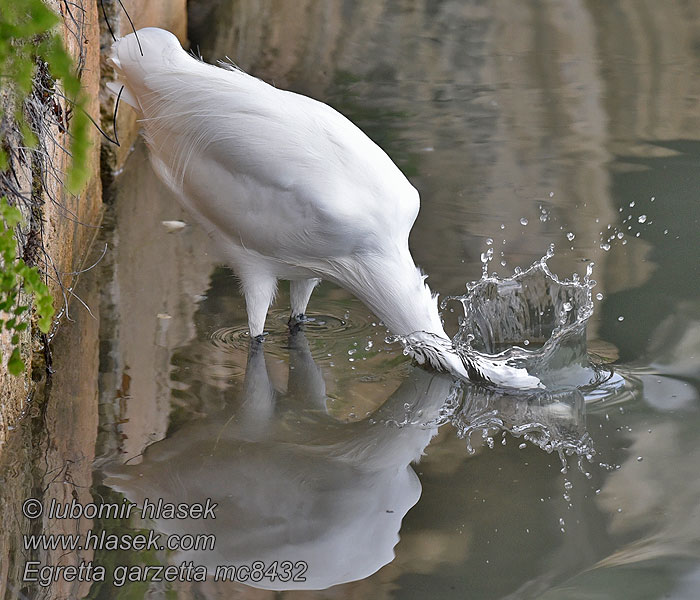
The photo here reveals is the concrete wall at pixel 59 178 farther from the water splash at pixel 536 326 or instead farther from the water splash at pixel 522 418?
the water splash at pixel 536 326

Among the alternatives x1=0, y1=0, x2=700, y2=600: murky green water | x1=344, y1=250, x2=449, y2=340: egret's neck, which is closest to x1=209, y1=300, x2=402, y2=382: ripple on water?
x1=0, y1=0, x2=700, y2=600: murky green water

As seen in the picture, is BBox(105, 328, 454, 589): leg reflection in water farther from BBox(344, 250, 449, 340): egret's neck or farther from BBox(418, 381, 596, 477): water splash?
BBox(344, 250, 449, 340): egret's neck

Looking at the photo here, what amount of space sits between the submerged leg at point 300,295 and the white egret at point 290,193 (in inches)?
4.9

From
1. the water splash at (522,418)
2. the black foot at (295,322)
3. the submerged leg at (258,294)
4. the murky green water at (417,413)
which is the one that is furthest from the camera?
the black foot at (295,322)

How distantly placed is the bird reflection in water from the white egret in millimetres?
159

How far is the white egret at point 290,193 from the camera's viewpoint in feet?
9.67

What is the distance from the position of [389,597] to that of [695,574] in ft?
Result: 2.33

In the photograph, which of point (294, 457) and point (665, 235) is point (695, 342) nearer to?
point (665, 235)

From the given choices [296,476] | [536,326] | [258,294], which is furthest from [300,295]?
[296,476]

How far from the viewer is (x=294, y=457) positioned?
2.73m

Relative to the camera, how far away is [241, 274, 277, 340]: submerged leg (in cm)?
325

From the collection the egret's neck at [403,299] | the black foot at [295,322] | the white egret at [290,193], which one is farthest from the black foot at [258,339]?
the egret's neck at [403,299]

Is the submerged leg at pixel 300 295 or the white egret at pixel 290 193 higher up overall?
the white egret at pixel 290 193

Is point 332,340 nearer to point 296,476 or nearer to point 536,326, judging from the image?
point 536,326
